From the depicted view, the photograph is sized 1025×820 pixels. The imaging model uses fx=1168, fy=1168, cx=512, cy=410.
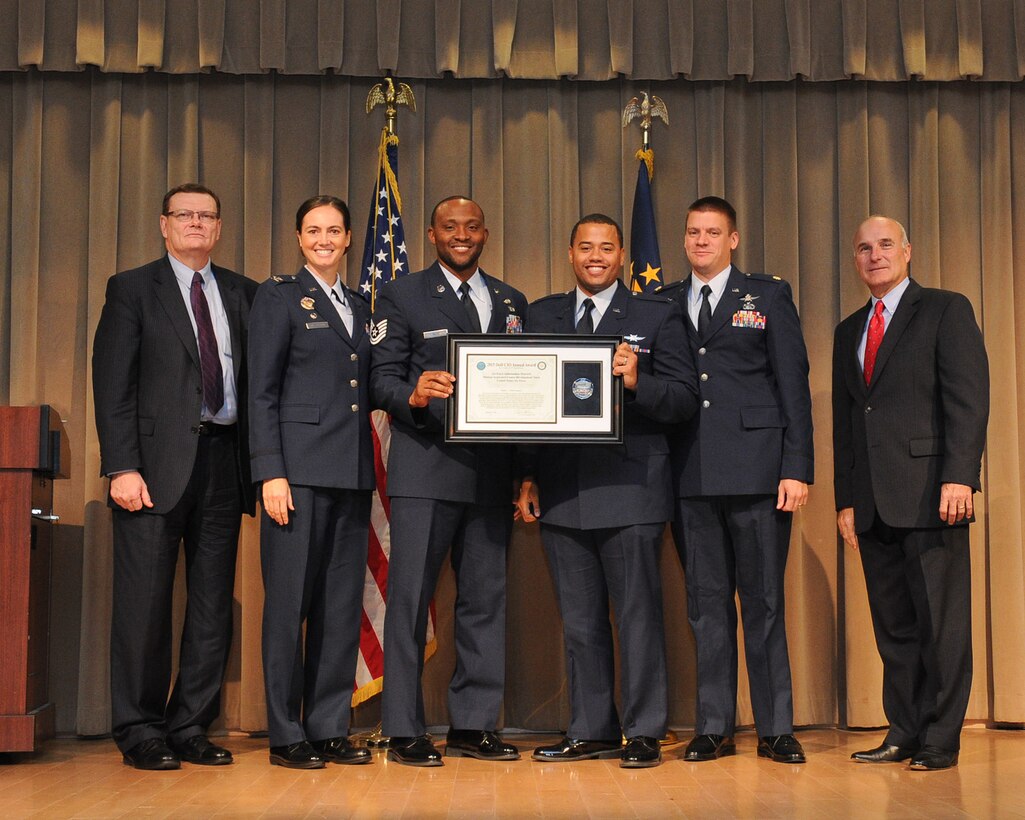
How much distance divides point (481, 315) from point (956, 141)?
2341mm

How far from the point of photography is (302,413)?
3.90 meters

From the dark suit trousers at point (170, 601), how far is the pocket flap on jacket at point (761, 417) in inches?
70.5

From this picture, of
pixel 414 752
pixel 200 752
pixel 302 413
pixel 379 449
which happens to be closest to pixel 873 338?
pixel 379 449

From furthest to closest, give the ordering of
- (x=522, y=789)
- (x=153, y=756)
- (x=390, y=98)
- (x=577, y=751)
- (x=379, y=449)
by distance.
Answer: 1. (x=390, y=98)
2. (x=379, y=449)
3. (x=577, y=751)
4. (x=153, y=756)
5. (x=522, y=789)

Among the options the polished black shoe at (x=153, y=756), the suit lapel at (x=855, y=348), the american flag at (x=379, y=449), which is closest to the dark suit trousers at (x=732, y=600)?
the suit lapel at (x=855, y=348)

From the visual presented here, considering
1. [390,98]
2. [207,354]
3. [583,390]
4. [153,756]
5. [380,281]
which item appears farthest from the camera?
[390,98]

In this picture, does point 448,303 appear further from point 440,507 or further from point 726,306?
point 726,306

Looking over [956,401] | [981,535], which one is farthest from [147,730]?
[981,535]

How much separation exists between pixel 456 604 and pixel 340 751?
626 millimetres

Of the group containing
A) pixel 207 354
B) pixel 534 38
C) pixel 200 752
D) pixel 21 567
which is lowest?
pixel 200 752

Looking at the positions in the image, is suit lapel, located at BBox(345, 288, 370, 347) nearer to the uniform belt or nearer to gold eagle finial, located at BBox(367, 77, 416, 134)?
the uniform belt

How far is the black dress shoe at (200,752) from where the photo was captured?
3.93m

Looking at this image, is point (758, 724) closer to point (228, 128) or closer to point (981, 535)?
point (981, 535)

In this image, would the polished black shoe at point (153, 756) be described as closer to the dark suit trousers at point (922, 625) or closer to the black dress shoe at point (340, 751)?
the black dress shoe at point (340, 751)
